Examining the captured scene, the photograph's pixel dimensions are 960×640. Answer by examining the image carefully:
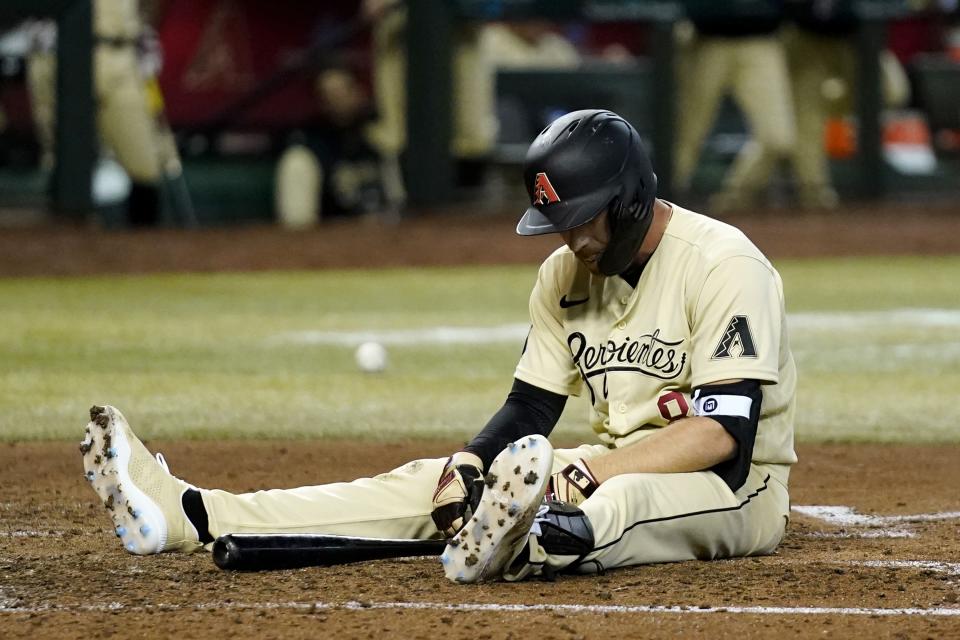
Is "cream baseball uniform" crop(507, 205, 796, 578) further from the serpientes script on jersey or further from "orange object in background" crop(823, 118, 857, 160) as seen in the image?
"orange object in background" crop(823, 118, 857, 160)

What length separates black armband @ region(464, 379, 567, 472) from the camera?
4148 millimetres

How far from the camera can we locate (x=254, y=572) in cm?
388

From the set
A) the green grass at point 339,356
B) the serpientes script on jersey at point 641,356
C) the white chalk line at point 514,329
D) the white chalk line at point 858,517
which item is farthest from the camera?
the white chalk line at point 514,329

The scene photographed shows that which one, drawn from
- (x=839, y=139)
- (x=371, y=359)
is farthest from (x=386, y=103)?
(x=371, y=359)

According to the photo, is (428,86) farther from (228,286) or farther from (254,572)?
(254,572)

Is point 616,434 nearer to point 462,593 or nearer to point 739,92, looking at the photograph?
point 462,593

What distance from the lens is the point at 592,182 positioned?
3859 mm

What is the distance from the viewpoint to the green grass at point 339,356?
21.7 ft

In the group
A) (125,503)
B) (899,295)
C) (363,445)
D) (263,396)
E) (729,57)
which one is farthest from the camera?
(729,57)

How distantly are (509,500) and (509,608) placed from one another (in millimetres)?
236

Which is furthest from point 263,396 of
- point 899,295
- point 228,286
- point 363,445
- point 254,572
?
point 899,295

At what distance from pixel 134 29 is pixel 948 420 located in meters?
8.12

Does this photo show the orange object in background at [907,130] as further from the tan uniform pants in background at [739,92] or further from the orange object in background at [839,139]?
the tan uniform pants in background at [739,92]

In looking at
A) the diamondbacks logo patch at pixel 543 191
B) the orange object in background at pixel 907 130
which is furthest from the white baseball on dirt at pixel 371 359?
the orange object in background at pixel 907 130
